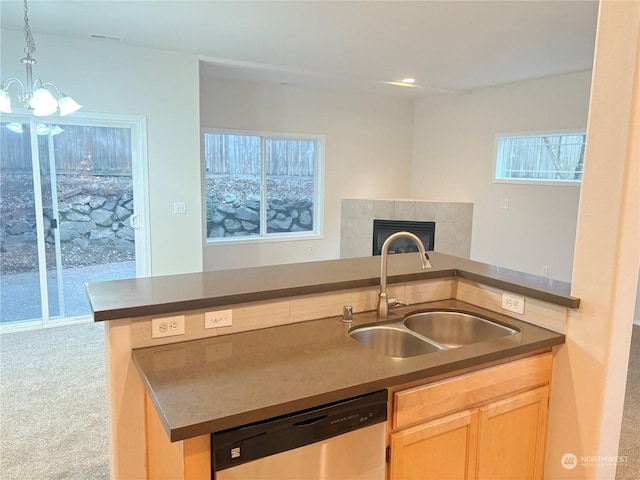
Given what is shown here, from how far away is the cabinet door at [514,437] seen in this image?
174 centimetres

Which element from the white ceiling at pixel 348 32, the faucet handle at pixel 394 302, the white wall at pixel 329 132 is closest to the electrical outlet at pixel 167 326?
the faucet handle at pixel 394 302

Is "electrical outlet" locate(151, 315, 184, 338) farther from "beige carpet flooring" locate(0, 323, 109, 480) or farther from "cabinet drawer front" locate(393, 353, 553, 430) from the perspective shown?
"beige carpet flooring" locate(0, 323, 109, 480)

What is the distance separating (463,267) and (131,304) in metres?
1.63

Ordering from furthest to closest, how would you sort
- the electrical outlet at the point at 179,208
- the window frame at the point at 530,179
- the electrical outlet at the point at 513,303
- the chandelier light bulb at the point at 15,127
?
1. the window frame at the point at 530,179
2. the electrical outlet at the point at 179,208
3. the chandelier light bulb at the point at 15,127
4. the electrical outlet at the point at 513,303

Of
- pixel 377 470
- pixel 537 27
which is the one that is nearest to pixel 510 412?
pixel 377 470

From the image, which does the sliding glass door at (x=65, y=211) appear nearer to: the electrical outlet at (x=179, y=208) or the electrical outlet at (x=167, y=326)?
the electrical outlet at (x=179, y=208)

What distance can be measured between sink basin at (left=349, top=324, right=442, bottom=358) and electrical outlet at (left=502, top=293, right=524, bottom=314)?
1.68ft

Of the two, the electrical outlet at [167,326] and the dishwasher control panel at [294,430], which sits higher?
the electrical outlet at [167,326]

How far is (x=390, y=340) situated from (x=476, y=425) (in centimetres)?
46

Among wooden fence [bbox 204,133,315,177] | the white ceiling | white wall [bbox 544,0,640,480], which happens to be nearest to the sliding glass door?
the white ceiling

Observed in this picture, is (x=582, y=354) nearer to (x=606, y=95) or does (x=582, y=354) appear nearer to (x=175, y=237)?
(x=606, y=95)

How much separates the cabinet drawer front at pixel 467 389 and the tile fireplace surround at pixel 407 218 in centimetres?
446

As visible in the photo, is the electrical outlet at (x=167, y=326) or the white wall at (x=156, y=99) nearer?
the electrical outlet at (x=167, y=326)

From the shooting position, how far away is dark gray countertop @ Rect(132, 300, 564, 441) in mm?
1211
